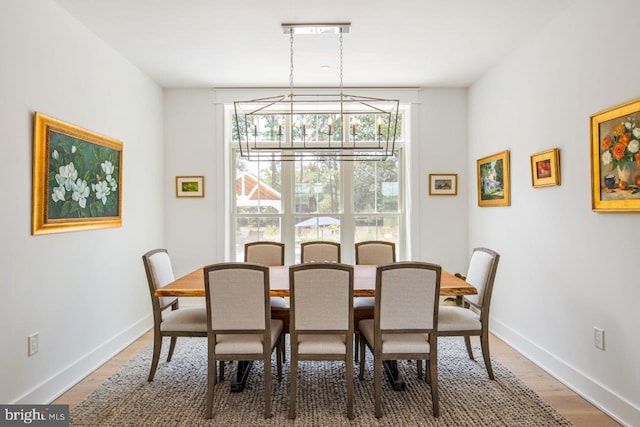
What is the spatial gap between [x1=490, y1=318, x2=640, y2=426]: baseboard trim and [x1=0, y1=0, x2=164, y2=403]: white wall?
3485 millimetres

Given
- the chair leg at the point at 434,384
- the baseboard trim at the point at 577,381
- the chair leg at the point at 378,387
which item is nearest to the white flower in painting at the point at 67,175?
the chair leg at the point at 378,387

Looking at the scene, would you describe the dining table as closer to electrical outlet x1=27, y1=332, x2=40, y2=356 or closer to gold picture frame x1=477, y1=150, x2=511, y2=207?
electrical outlet x1=27, y1=332, x2=40, y2=356

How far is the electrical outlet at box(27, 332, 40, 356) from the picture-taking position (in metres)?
2.34

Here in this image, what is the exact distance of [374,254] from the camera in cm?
378

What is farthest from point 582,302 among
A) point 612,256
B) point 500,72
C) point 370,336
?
point 500,72

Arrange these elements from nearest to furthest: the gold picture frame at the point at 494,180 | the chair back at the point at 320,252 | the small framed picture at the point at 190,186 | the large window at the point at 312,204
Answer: the gold picture frame at the point at 494,180 → the chair back at the point at 320,252 → the small framed picture at the point at 190,186 → the large window at the point at 312,204

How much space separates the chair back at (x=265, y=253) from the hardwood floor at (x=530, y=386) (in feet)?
4.10

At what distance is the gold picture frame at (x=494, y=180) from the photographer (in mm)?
3561

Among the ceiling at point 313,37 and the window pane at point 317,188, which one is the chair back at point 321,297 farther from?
the window pane at point 317,188

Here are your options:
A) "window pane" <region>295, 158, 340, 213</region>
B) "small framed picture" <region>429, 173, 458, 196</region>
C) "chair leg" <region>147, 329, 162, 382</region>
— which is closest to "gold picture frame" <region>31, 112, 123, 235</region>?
"chair leg" <region>147, 329, 162, 382</region>


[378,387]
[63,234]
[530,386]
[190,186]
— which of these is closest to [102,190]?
[63,234]

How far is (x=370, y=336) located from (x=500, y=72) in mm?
2841

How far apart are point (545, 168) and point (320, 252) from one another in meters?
2.03

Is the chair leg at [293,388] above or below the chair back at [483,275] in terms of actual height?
below
